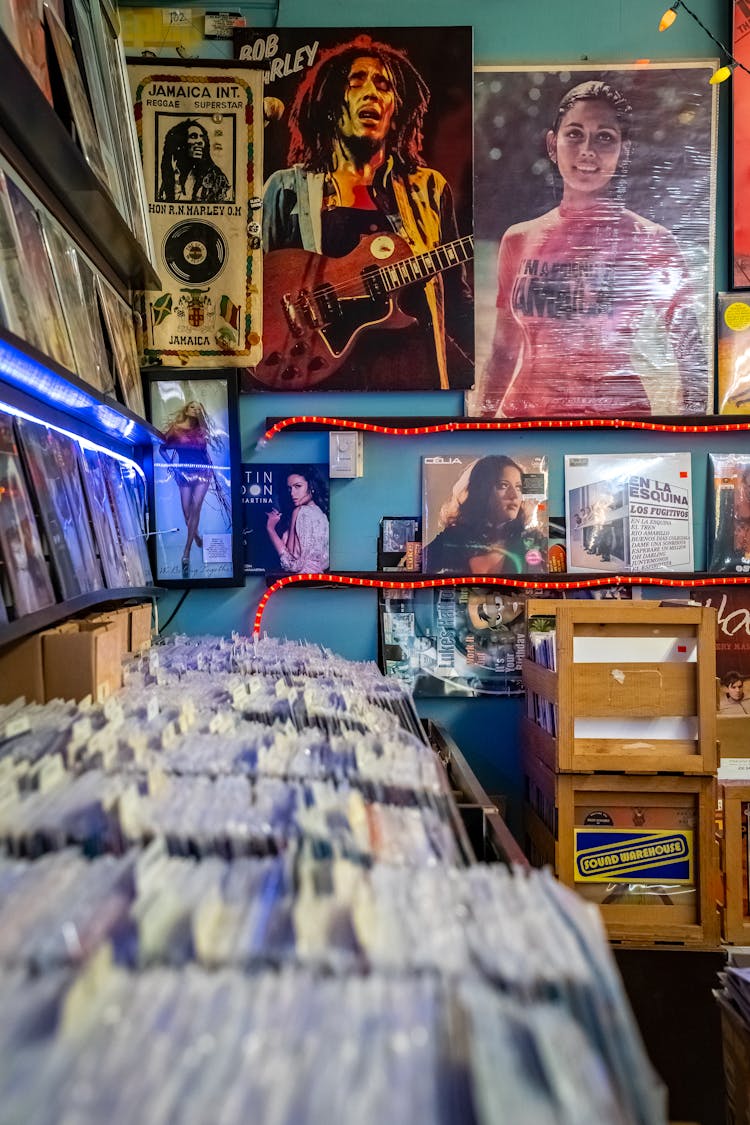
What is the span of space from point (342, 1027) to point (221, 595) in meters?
2.30

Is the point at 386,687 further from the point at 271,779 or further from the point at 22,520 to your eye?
the point at 22,520

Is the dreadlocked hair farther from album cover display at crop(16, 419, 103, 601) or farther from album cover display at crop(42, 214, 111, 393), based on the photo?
album cover display at crop(16, 419, 103, 601)

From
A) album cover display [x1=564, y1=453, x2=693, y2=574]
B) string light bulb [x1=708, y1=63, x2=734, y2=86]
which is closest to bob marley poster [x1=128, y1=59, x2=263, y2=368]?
album cover display [x1=564, y1=453, x2=693, y2=574]

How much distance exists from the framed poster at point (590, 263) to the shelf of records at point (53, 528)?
1319 millimetres

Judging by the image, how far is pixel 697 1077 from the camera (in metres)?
1.86

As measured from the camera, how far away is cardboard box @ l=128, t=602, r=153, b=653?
188 centimetres

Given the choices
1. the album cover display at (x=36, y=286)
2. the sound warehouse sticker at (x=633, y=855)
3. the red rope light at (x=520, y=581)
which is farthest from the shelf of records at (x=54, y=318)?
the sound warehouse sticker at (x=633, y=855)

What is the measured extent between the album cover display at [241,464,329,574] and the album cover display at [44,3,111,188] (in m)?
1.10

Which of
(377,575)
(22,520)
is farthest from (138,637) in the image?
(377,575)

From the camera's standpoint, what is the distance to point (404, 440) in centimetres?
272

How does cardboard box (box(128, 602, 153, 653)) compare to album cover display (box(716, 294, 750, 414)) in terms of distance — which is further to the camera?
album cover display (box(716, 294, 750, 414))

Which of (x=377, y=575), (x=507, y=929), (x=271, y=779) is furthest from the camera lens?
(x=377, y=575)

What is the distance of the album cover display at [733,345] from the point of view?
2680 millimetres

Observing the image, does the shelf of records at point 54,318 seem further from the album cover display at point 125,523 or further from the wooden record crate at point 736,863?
the wooden record crate at point 736,863
